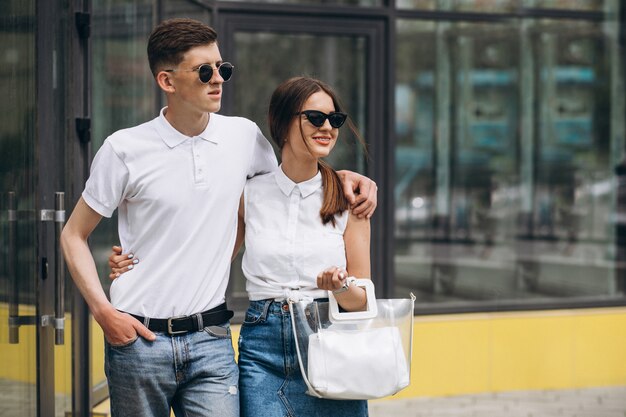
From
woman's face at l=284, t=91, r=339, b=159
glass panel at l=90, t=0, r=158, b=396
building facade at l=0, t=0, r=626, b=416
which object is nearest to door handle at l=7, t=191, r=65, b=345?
building facade at l=0, t=0, r=626, b=416

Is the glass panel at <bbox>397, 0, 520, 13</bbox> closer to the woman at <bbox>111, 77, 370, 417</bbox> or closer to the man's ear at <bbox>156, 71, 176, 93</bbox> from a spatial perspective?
the woman at <bbox>111, 77, 370, 417</bbox>

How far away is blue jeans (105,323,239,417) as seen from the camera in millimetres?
3061

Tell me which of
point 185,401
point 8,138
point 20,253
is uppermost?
point 8,138

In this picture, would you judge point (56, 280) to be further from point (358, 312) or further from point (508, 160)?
point (508, 160)

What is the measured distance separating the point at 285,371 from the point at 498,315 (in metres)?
4.36

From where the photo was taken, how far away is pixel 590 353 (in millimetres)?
7316

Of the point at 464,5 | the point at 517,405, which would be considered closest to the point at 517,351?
the point at 517,405

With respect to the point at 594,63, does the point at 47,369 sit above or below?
below

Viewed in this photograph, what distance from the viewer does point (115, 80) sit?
5715mm

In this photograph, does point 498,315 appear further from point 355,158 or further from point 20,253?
point 20,253

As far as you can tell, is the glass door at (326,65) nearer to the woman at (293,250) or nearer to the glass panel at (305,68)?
the glass panel at (305,68)

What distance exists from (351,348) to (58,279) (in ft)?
5.94

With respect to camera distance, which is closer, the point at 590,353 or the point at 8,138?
the point at 8,138

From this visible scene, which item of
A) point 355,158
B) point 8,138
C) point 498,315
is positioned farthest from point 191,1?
point 498,315
